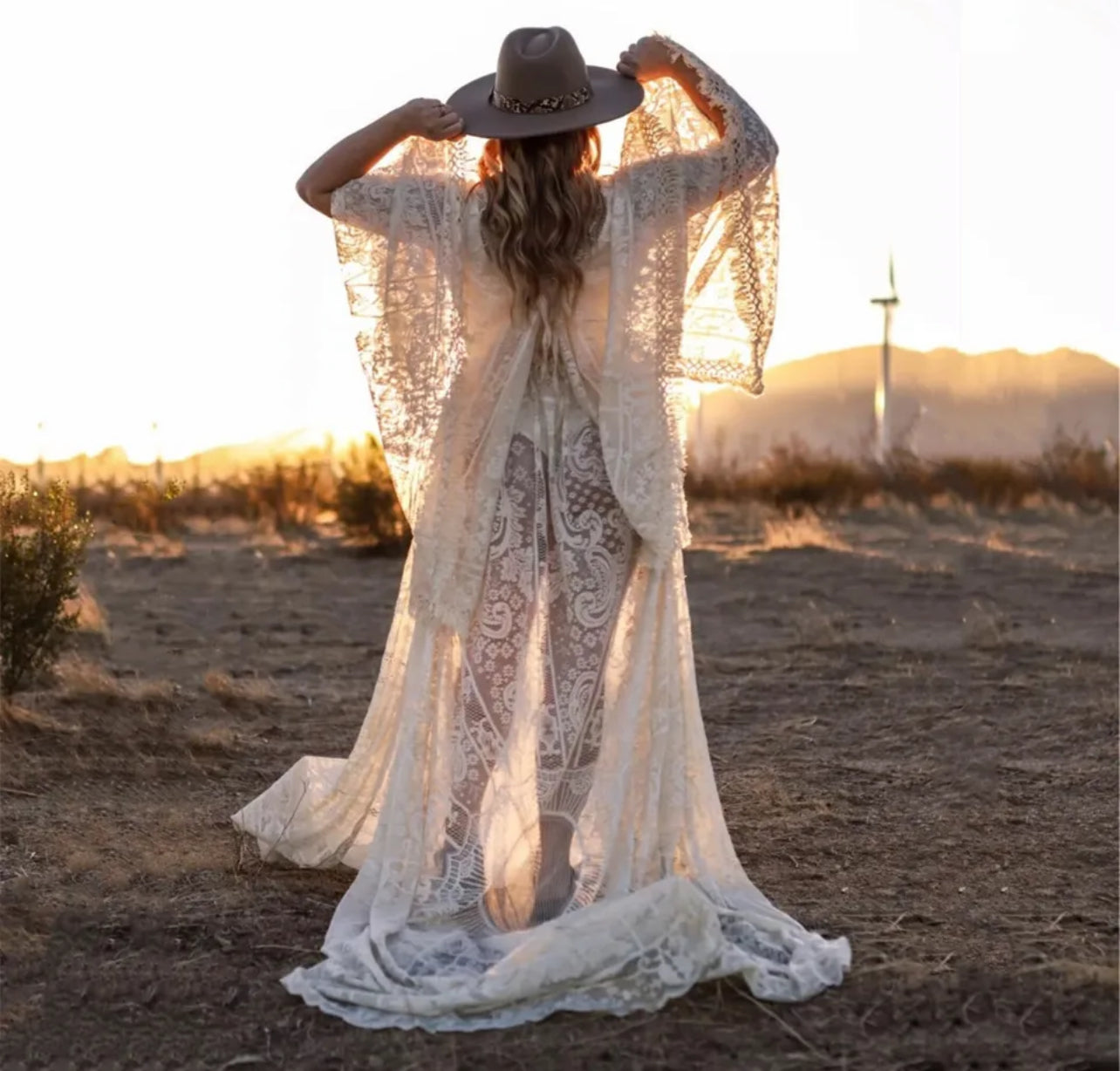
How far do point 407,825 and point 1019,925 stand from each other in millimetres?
1550

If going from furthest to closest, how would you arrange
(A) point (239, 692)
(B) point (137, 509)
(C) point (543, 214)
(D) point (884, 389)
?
(D) point (884, 389)
(B) point (137, 509)
(A) point (239, 692)
(C) point (543, 214)

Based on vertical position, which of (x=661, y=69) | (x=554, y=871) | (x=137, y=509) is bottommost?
(x=554, y=871)

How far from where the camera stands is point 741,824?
5051mm

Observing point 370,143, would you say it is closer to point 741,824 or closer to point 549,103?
point 549,103

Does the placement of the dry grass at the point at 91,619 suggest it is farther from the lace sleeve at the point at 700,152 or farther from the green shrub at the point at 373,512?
the lace sleeve at the point at 700,152

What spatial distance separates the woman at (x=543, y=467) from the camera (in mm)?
3545

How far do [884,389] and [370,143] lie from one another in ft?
60.5

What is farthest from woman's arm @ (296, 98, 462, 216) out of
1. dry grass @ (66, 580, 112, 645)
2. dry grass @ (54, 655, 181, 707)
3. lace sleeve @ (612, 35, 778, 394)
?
dry grass @ (66, 580, 112, 645)

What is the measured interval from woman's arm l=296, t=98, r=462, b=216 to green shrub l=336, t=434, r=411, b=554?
875cm

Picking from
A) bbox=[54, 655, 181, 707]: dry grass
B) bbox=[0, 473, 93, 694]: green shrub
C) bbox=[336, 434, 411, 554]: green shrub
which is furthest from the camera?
bbox=[336, 434, 411, 554]: green shrub

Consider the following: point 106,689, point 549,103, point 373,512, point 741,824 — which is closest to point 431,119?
point 549,103

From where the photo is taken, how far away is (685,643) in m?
3.68

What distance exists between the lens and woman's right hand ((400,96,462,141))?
3.54 m

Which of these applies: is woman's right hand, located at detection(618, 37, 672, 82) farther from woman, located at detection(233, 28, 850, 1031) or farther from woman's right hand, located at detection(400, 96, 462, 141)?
woman's right hand, located at detection(400, 96, 462, 141)
